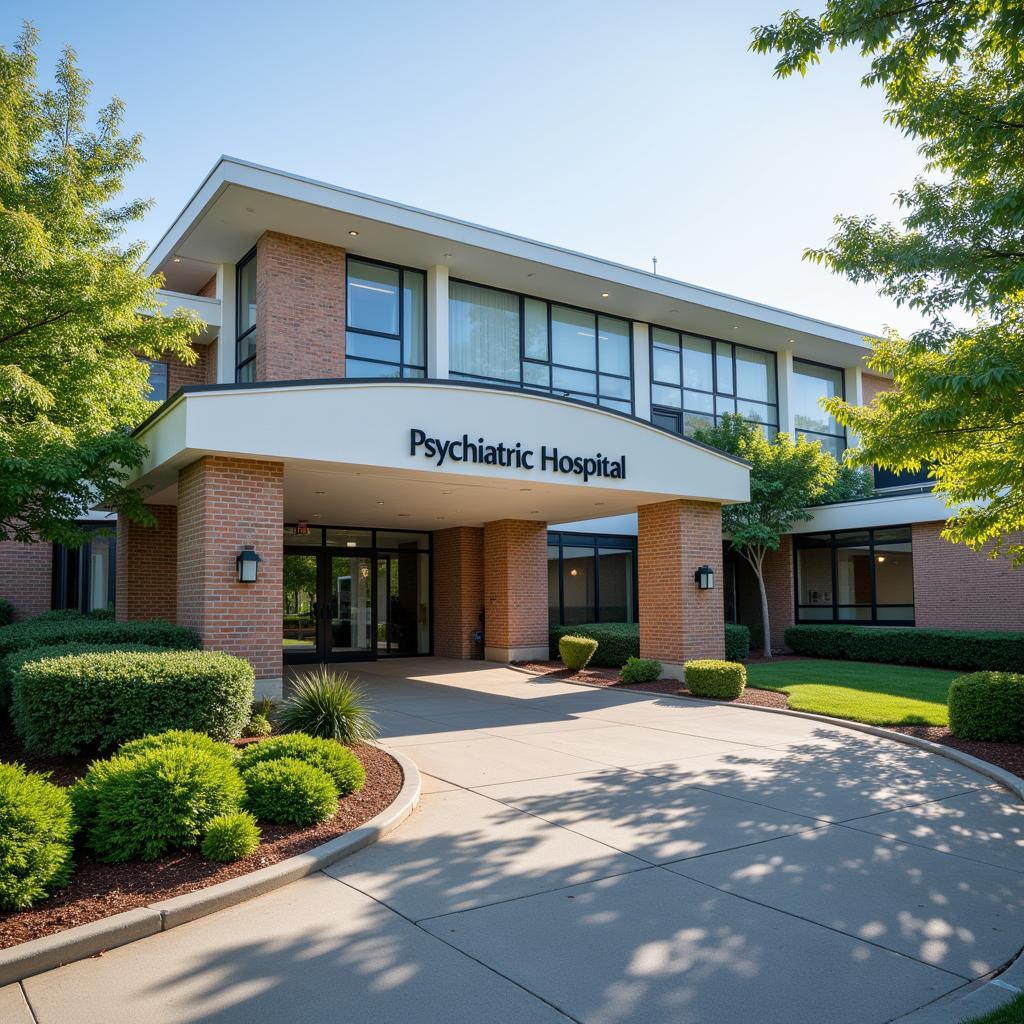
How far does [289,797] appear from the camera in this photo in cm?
600

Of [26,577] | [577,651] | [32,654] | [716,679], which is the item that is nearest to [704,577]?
[716,679]

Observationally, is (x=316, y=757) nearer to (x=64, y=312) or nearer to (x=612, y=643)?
(x=64, y=312)

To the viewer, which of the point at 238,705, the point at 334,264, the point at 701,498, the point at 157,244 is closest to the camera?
the point at 238,705

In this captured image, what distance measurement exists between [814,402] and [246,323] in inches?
719

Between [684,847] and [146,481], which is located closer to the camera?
[684,847]

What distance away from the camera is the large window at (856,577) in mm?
21953

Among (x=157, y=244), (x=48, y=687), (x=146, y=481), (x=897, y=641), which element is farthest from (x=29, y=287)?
(x=897, y=641)

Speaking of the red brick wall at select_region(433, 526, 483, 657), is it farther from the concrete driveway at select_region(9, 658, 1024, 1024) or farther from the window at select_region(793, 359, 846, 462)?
the concrete driveway at select_region(9, 658, 1024, 1024)

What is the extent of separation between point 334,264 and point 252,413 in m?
8.18

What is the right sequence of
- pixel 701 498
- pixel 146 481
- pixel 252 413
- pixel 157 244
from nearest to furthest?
pixel 252 413 → pixel 146 481 → pixel 701 498 → pixel 157 244

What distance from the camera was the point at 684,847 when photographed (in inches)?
231

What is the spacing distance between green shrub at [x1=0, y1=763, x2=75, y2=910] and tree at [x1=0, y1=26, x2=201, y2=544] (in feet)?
20.9

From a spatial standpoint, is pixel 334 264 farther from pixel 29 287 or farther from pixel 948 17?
pixel 948 17

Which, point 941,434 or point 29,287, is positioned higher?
point 29,287
